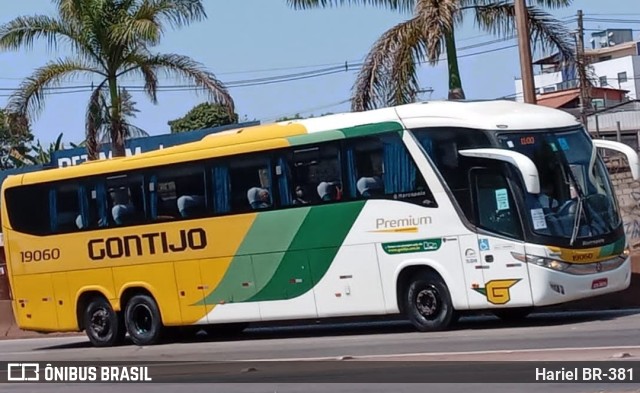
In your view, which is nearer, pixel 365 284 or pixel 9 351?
pixel 365 284

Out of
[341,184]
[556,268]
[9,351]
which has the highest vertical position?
[341,184]

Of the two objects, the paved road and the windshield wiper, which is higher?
the windshield wiper

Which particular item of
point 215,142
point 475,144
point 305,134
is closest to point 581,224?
point 475,144

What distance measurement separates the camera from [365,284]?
60.2 feet

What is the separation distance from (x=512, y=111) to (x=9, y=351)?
11389 mm

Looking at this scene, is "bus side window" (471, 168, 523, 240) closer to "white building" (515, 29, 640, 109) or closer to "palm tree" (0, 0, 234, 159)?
"palm tree" (0, 0, 234, 159)

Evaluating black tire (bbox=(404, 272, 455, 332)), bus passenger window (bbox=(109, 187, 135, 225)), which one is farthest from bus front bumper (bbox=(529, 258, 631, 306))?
bus passenger window (bbox=(109, 187, 135, 225))

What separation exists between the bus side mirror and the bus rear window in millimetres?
8939

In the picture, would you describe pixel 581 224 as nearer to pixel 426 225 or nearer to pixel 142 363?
pixel 426 225

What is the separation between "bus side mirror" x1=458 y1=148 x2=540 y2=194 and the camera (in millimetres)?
15984

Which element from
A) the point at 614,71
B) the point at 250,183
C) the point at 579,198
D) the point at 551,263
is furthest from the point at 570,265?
the point at 614,71

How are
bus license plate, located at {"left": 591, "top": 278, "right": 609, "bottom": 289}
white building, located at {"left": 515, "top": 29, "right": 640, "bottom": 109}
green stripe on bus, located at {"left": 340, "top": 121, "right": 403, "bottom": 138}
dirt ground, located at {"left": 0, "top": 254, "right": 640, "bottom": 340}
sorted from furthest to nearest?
white building, located at {"left": 515, "top": 29, "right": 640, "bottom": 109}
dirt ground, located at {"left": 0, "top": 254, "right": 640, "bottom": 340}
green stripe on bus, located at {"left": 340, "top": 121, "right": 403, "bottom": 138}
bus license plate, located at {"left": 591, "top": 278, "right": 609, "bottom": 289}

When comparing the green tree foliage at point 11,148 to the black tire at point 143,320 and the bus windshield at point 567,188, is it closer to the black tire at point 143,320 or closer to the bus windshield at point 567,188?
the black tire at point 143,320

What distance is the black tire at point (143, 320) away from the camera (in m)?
21.1
